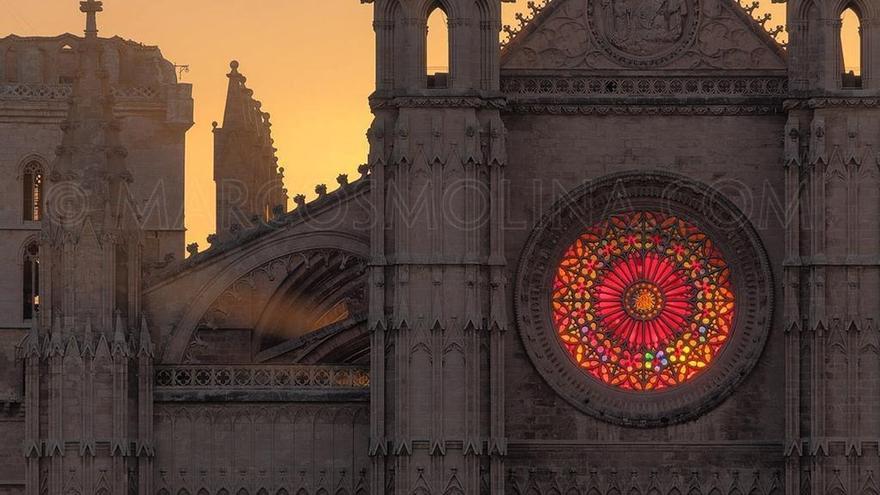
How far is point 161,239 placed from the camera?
96.6 m

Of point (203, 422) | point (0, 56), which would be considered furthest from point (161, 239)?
point (203, 422)

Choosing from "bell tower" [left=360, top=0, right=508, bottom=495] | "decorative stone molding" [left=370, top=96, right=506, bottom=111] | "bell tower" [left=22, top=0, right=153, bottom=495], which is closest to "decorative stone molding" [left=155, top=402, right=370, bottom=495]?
"bell tower" [left=22, top=0, right=153, bottom=495]

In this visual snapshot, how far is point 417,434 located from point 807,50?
35.1ft

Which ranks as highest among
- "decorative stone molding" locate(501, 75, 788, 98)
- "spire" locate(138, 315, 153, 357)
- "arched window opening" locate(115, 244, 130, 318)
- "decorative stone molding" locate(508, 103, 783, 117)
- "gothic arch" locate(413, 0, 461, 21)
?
"gothic arch" locate(413, 0, 461, 21)

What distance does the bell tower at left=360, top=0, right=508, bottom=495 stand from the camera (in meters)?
71.9

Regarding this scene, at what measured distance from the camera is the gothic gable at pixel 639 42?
7381cm

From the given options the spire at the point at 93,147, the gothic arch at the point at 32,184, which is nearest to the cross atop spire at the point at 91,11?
the spire at the point at 93,147

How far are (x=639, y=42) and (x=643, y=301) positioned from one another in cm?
510

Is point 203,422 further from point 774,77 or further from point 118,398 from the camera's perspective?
point 774,77

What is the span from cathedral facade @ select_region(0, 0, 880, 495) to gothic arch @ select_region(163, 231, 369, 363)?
63 mm

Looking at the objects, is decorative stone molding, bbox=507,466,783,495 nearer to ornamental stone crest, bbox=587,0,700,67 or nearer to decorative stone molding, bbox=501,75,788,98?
decorative stone molding, bbox=501,75,788,98

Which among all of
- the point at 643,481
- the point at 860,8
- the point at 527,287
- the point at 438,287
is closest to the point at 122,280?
the point at 438,287

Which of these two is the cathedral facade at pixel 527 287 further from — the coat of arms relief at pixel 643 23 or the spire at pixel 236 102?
the spire at pixel 236 102

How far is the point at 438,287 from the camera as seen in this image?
72000 millimetres
